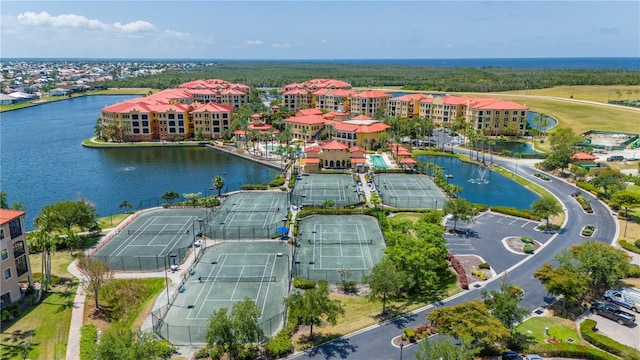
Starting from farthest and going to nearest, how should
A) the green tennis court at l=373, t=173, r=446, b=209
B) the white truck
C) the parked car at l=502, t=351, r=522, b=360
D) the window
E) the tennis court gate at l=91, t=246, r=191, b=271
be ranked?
the green tennis court at l=373, t=173, r=446, b=209, the tennis court gate at l=91, t=246, r=191, b=271, the window, the white truck, the parked car at l=502, t=351, r=522, b=360

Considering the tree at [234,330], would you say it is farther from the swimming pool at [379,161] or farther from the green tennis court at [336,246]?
the swimming pool at [379,161]

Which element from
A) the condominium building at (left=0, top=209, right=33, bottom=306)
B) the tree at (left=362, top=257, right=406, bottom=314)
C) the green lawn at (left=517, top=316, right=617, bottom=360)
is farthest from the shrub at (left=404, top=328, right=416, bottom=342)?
the condominium building at (left=0, top=209, right=33, bottom=306)

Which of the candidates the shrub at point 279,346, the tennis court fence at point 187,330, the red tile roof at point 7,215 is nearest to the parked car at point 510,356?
the shrub at point 279,346

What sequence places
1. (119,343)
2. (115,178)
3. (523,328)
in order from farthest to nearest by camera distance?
(115,178)
(523,328)
(119,343)

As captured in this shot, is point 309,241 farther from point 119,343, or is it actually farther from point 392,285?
point 119,343

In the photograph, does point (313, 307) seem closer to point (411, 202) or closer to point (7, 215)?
point (7, 215)

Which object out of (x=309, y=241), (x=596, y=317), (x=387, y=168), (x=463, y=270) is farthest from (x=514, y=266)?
(x=387, y=168)

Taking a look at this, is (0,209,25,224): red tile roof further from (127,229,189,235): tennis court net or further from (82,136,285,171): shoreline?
(82,136,285,171): shoreline
